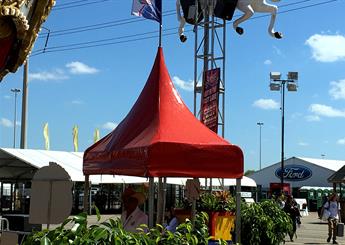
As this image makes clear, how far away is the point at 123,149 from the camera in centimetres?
961

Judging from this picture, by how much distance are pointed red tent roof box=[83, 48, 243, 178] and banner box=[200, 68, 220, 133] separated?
21.2ft

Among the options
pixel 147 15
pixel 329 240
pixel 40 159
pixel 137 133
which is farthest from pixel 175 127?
pixel 40 159

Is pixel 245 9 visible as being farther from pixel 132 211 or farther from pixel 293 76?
pixel 293 76

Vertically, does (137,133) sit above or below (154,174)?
above

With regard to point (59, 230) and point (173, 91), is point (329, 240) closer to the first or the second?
point (173, 91)

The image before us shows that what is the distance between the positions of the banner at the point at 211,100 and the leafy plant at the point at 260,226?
3.80 m

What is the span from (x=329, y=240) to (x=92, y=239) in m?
17.4

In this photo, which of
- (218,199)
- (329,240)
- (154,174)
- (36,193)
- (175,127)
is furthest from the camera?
(329,240)

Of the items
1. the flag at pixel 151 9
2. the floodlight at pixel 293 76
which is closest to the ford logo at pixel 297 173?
the floodlight at pixel 293 76

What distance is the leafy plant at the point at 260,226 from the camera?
13.8m

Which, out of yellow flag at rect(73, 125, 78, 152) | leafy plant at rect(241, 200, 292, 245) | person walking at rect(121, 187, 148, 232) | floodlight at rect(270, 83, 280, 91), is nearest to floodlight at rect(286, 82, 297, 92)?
floodlight at rect(270, 83, 280, 91)

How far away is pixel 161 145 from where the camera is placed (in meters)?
8.80

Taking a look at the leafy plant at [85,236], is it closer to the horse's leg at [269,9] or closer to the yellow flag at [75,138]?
the horse's leg at [269,9]

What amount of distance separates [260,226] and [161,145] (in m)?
5.94
